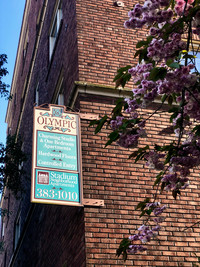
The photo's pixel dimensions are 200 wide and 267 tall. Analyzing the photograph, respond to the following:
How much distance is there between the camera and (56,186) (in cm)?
699

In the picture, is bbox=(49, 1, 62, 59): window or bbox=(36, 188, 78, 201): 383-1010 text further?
bbox=(49, 1, 62, 59): window

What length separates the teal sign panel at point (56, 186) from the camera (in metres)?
6.87

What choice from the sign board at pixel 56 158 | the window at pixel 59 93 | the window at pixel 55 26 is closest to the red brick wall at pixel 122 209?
the sign board at pixel 56 158

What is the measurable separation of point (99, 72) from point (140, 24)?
4886 millimetres

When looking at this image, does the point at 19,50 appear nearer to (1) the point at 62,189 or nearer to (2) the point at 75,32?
(2) the point at 75,32

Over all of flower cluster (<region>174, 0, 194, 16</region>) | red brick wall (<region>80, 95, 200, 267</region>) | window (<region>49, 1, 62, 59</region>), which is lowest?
red brick wall (<region>80, 95, 200, 267</region>)

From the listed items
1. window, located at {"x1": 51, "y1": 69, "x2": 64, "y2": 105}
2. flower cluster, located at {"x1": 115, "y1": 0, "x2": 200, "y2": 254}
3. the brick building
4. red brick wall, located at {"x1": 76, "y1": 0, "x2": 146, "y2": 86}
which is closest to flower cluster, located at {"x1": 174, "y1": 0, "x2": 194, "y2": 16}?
flower cluster, located at {"x1": 115, "y1": 0, "x2": 200, "y2": 254}

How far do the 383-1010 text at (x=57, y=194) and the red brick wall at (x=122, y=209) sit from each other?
0.48 meters

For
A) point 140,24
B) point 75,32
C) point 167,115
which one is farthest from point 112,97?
point 140,24

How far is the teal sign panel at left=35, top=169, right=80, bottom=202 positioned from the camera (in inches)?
270

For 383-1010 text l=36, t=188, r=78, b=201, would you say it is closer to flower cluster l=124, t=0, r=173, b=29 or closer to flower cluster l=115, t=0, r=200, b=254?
flower cluster l=115, t=0, r=200, b=254

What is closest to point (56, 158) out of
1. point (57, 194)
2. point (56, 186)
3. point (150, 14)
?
point (56, 186)

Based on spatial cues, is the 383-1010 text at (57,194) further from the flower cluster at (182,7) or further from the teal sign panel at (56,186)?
the flower cluster at (182,7)

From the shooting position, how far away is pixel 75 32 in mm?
10031
